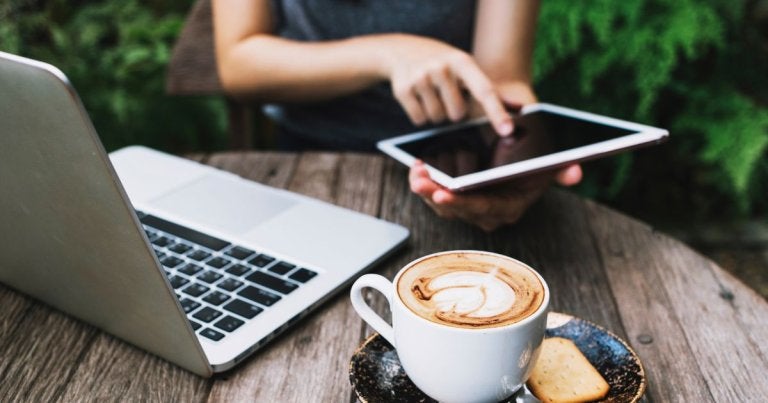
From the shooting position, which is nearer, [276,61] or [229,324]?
[229,324]

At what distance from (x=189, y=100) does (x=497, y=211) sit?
1.80 meters

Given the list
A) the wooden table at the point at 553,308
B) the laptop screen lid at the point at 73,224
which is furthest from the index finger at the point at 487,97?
the laptop screen lid at the point at 73,224

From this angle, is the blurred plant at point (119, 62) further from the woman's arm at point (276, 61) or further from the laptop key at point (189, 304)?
the laptop key at point (189, 304)

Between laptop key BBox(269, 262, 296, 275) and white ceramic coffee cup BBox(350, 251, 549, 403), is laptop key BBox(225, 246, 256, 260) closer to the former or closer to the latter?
laptop key BBox(269, 262, 296, 275)

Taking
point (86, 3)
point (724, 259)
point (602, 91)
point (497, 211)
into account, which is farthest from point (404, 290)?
point (86, 3)

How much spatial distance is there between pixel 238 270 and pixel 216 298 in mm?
60

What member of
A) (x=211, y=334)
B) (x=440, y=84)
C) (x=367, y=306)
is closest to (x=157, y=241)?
(x=211, y=334)

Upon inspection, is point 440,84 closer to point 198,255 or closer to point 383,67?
point 383,67

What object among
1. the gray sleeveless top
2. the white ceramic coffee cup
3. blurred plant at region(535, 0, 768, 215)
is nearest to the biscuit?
the white ceramic coffee cup

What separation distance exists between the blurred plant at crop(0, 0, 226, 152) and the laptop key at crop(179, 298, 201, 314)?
5.38 feet

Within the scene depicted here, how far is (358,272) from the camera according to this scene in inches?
31.4

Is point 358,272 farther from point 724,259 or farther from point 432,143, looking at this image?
point 724,259

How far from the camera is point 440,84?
0.99m

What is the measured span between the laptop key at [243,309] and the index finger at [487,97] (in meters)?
0.43
